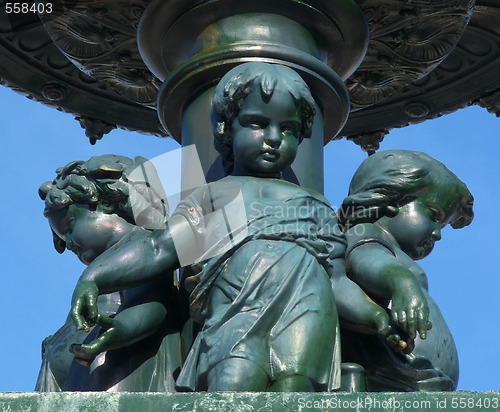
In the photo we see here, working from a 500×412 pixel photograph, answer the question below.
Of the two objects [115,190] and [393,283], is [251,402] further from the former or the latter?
[115,190]

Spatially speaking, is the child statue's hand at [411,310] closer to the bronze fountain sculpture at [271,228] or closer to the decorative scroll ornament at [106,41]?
the bronze fountain sculpture at [271,228]

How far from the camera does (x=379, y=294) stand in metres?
7.53

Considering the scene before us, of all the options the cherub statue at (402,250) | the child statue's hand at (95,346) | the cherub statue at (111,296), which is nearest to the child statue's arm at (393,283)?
the cherub statue at (402,250)

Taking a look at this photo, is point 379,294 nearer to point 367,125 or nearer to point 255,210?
point 255,210

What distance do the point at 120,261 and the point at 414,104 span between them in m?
4.04

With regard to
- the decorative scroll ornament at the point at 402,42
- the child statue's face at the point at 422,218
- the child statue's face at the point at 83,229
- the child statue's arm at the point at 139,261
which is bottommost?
the child statue's arm at the point at 139,261

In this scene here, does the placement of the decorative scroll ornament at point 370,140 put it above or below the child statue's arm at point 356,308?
above

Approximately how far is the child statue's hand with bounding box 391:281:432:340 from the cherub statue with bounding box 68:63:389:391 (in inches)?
4.5

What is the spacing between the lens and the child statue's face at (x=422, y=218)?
818 cm

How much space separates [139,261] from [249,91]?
94 centimetres

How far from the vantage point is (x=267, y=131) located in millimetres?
7594

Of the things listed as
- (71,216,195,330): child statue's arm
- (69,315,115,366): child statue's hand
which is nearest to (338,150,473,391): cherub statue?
(71,216,195,330): child statue's arm

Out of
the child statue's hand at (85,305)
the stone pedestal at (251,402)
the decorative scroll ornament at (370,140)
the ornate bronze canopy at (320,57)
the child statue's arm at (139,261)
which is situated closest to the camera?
the stone pedestal at (251,402)

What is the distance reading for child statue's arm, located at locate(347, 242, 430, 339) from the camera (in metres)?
7.21
